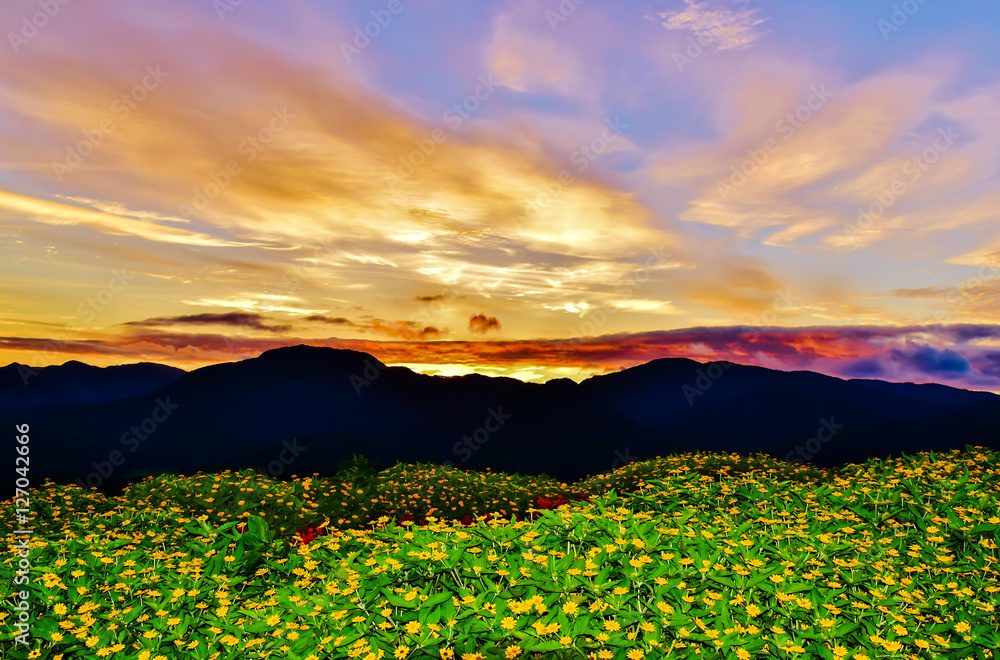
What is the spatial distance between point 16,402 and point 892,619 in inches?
1735

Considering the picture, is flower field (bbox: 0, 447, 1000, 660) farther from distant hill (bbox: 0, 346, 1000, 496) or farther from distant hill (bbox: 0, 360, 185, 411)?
distant hill (bbox: 0, 360, 185, 411)

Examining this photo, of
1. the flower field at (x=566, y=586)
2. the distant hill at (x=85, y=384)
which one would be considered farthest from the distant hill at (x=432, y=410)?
the flower field at (x=566, y=586)

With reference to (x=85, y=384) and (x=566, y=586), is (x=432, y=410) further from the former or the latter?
(x=566, y=586)

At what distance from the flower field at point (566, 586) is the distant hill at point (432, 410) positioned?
52.8 ft

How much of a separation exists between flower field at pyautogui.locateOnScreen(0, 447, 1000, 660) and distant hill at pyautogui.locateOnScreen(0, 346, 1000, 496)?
1610cm

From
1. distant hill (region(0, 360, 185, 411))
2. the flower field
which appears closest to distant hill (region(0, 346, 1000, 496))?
distant hill (region(0, 360, 185, 411))

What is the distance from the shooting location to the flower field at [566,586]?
16.2 feet

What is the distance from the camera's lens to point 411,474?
1828 centimetres

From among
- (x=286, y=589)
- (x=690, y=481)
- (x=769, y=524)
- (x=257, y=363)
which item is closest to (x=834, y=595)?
(x=769, y=524)

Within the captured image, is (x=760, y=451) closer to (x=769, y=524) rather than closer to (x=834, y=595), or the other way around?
(x=769, y=524)

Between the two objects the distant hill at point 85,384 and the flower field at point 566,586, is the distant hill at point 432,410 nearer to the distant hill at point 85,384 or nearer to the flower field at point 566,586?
the distant hill at point 85,384

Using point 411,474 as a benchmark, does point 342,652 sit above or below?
above

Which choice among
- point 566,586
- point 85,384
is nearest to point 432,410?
point 85,384

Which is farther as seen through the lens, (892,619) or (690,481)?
(690,481)
